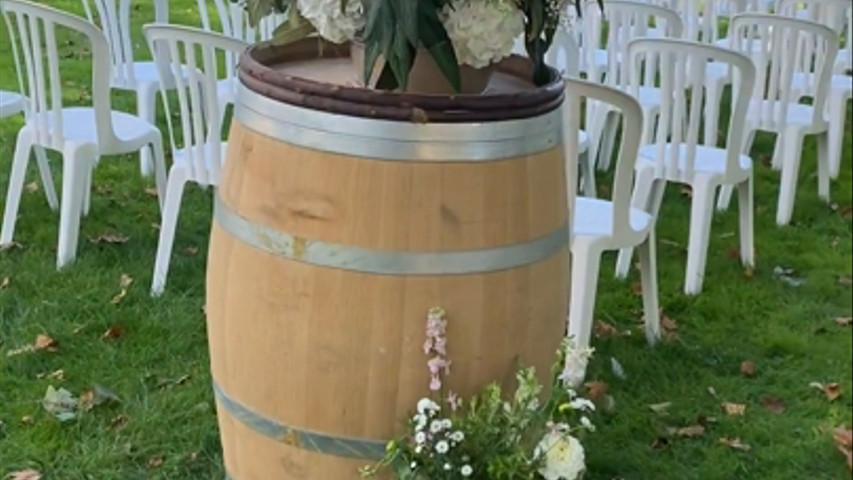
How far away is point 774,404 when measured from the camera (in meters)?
3.52

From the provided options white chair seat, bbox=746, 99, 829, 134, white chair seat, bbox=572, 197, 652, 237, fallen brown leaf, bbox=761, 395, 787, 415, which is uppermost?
white chair seat, bbox=572, 197, 652, 237

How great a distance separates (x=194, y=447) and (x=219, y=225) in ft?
3.13

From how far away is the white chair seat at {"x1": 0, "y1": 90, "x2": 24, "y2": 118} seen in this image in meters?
4.38

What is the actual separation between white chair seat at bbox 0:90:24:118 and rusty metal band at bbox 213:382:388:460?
2.49 m

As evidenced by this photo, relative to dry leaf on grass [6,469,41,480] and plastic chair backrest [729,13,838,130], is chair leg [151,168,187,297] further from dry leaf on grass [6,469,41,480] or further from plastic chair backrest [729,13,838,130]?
plastic chair backrest [729,13,838,130]

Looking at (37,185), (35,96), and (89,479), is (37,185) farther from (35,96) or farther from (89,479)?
(89,479)

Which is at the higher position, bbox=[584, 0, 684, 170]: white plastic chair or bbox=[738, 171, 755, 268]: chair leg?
bbox=[584, 0, 684, 170]: white plastic chair

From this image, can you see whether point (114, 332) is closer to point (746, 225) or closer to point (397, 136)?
point (397, 136)

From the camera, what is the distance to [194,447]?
309 cm

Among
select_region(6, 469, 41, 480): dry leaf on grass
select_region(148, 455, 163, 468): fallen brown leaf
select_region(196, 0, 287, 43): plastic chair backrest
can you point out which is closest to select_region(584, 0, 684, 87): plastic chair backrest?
select_region(196, 0, 287, 43): plastic chair backrest

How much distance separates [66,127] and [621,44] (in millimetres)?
2099

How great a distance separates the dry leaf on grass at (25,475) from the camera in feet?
9.54

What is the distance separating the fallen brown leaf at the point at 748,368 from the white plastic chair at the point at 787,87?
4.50 feet

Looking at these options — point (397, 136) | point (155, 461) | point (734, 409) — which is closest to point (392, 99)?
point (397, 136)
